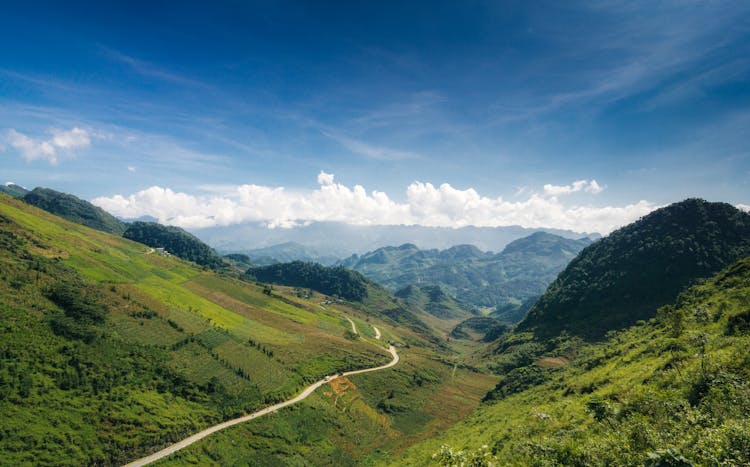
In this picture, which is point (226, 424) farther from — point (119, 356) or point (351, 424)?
point (351, 424)

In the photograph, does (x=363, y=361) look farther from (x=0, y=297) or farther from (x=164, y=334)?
(x=0, y=297)

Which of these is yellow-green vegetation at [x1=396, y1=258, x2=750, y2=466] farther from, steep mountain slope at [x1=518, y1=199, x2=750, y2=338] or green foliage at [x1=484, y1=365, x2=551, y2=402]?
steep mountain slope at [x1=518, y1=199, x2=750, y2=338]

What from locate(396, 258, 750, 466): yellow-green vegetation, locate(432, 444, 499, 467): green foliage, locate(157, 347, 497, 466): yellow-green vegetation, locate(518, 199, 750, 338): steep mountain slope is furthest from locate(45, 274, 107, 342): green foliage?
locate(518, 199, 750, 338): steep mountain slope

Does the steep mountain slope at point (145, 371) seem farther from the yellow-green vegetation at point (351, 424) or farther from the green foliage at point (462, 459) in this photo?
the green foliage at point (462, 459)

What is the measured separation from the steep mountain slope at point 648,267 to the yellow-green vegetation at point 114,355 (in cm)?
10355

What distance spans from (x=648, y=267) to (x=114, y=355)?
22418 centimetres

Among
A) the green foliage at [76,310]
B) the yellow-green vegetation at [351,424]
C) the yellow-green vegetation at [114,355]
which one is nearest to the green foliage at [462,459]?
the yellow-green vegetation at [351,424]

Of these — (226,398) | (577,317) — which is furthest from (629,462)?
(577,317)

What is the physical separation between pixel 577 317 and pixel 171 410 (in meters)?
179

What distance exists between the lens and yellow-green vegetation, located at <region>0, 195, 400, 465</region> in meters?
55.6

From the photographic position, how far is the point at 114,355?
7625 cm

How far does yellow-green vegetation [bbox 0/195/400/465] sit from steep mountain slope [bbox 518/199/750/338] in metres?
104

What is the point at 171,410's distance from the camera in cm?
7012

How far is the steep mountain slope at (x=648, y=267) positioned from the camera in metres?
146
